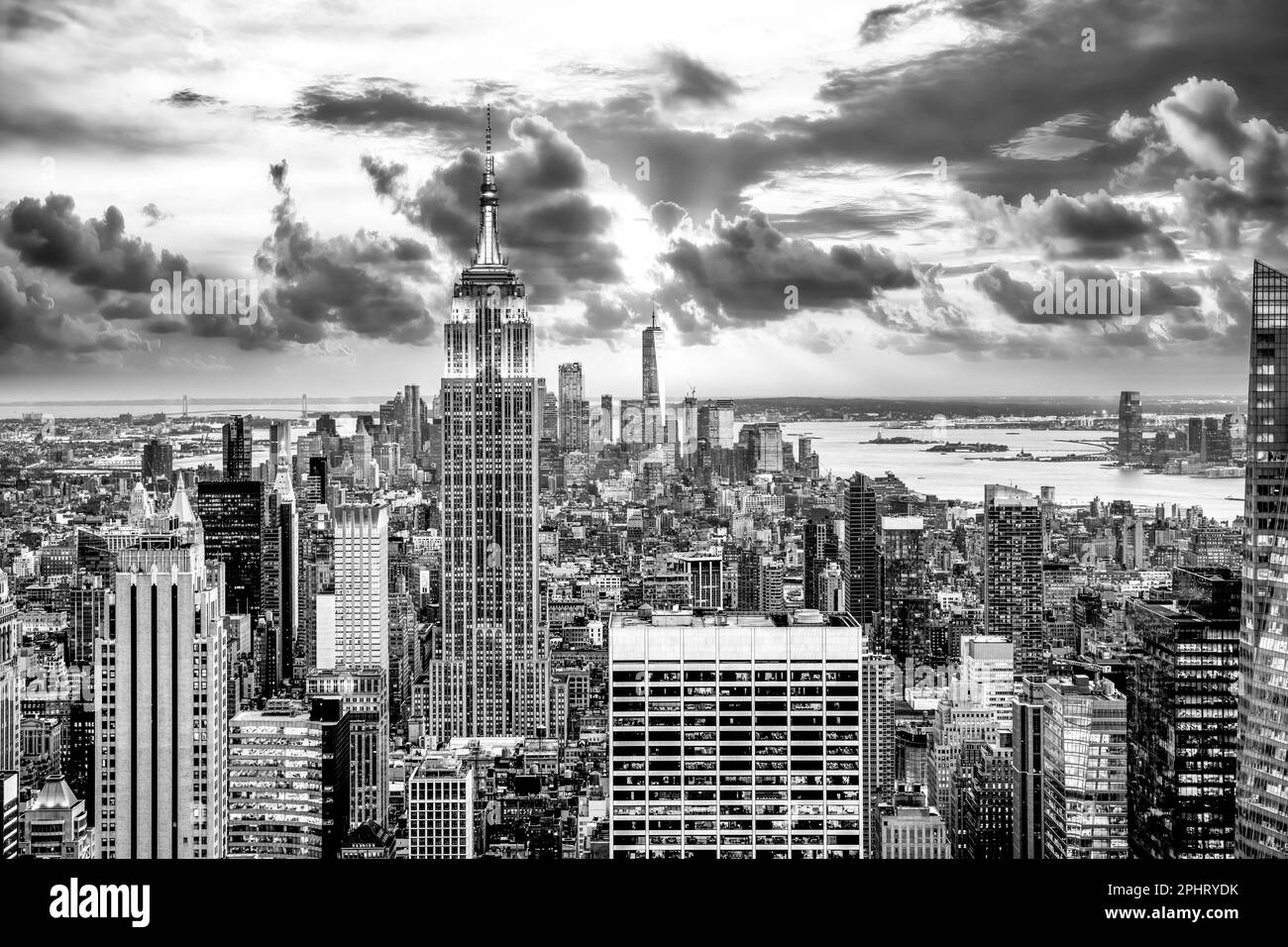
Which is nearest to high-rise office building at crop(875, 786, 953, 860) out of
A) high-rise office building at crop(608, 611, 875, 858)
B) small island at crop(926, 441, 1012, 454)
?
high-rise office building at crop(608, 611, 875, 858)

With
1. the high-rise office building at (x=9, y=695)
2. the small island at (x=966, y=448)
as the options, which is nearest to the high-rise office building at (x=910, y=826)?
the small island at (x=966, y=448)

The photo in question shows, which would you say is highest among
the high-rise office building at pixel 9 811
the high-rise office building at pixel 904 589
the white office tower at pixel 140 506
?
the white office tower at pixel 140 506

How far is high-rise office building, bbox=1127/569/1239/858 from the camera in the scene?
634 centimetres

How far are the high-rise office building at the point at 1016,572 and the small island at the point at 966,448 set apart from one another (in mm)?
433

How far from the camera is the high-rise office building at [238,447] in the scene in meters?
7.23

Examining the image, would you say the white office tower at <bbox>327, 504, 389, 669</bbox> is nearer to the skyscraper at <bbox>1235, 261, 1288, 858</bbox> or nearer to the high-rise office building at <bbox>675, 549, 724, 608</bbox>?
the high-rise office building at <bbox>675, 549, 724, 608</bbox>

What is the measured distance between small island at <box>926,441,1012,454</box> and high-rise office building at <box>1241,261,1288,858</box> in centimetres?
124

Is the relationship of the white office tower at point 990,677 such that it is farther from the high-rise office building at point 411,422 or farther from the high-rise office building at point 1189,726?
the high-rise office building at point 411,422

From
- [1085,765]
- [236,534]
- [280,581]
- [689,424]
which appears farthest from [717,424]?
[280,581]

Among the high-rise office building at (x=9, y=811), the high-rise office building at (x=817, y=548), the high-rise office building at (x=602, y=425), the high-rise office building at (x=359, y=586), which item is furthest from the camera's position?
the high-rise office building at (x=359, y=586)

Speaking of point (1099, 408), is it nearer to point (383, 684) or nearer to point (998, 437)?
point (998, 437)
